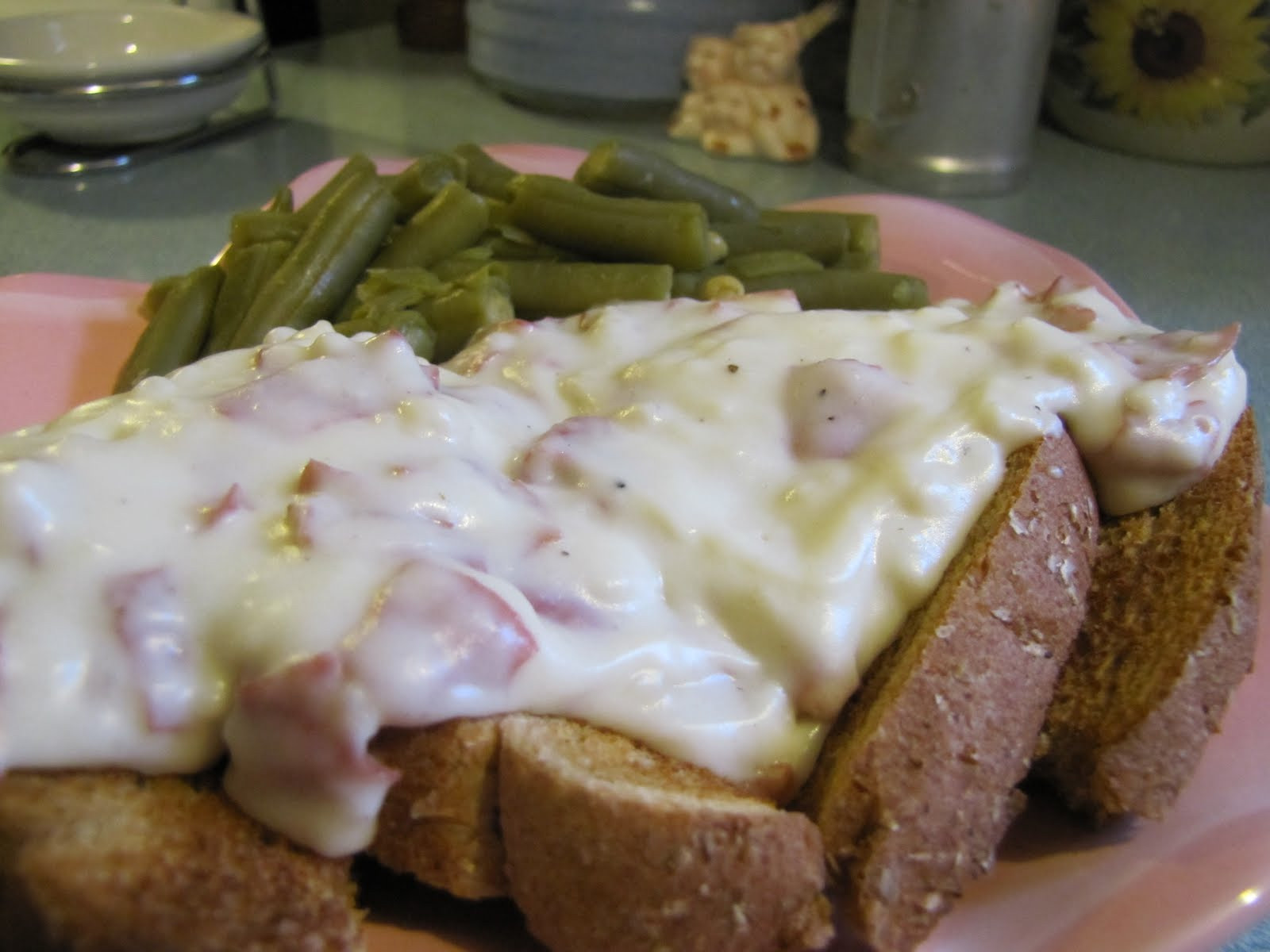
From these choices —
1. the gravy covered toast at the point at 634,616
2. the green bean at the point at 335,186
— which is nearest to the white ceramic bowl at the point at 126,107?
the green bean at the point at 335,186

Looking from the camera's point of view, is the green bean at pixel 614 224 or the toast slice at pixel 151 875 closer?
the toast slice at pixel 151 875

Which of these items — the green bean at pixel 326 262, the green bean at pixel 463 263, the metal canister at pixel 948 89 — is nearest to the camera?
the green bean at pixel 326 262

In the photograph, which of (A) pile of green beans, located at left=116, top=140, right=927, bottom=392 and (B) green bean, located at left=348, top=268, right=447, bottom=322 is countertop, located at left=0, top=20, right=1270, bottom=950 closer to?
(A) pile of green beans, located at left=116, top=140, right=927, bottom=392

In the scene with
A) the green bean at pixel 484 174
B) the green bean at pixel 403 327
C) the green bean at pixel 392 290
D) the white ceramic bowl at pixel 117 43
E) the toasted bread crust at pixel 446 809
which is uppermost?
the white ceramic bowl at pixel 117 43

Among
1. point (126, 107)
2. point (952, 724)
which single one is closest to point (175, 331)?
point (126, 107)

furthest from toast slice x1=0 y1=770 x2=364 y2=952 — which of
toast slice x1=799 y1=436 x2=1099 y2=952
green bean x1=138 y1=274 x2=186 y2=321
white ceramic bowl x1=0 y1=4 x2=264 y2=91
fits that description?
white ceramic bowl x1=0 y1=4 x2=264 y2=91

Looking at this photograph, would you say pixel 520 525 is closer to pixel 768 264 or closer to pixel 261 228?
pixel 768 264

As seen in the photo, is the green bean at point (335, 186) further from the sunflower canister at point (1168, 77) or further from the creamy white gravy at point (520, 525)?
the sunflower canister at point (1168, 77)
